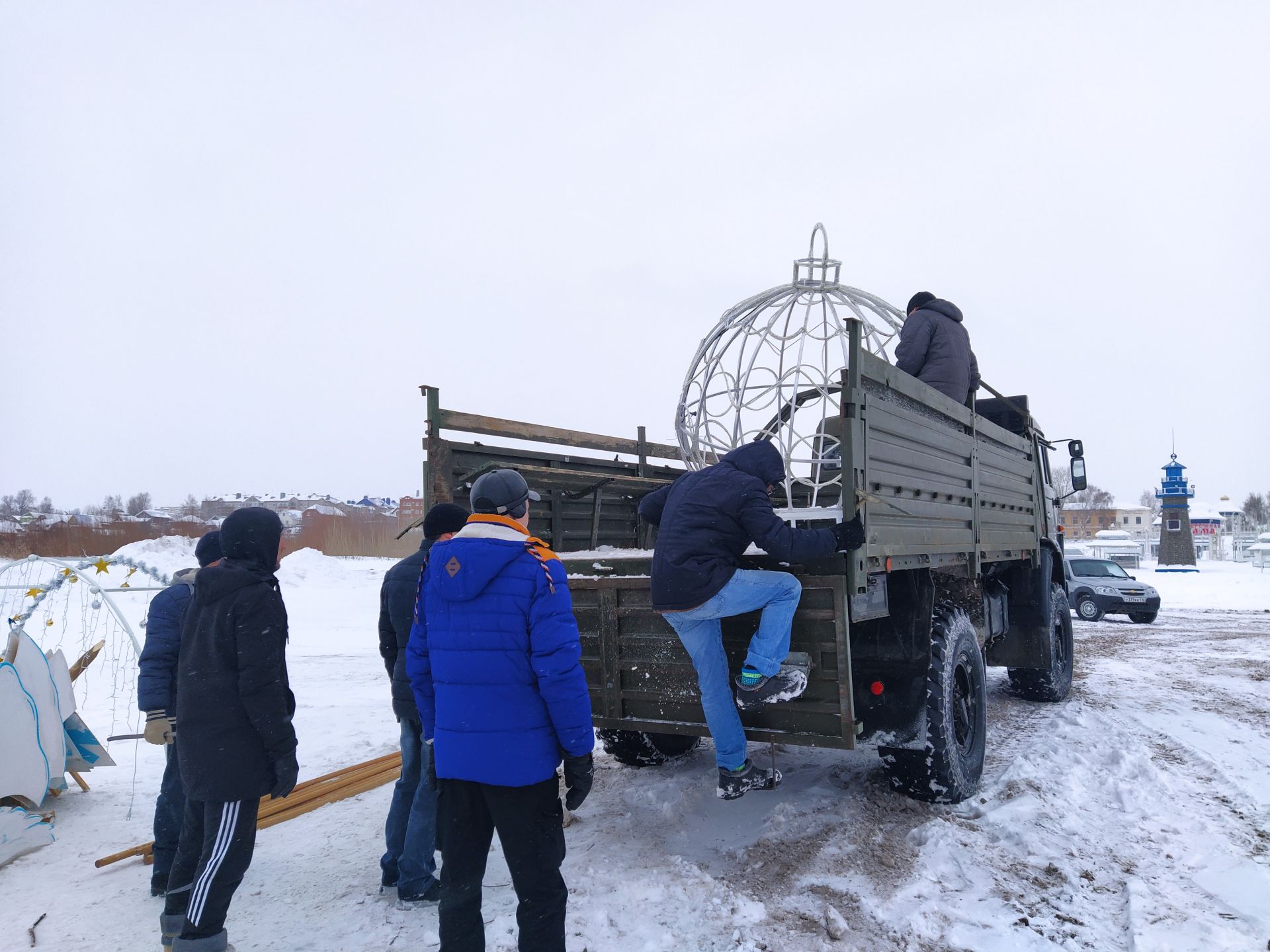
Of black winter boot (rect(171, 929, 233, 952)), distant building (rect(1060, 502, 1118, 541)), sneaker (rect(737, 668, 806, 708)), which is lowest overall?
black winter boot (rect(171, 929, 233, 952))

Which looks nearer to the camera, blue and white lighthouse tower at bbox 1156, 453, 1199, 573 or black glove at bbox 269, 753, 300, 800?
black glove at bbox 269, 753, 300, 800

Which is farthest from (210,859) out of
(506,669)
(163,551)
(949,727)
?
(163,551)

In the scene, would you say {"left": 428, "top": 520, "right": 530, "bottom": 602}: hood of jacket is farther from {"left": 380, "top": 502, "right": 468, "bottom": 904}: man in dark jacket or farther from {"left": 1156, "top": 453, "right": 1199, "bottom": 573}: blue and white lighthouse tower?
{"left": 1156, "top": 453, "right": 1199, "bottom": 573}: blue and white lighthouse tower

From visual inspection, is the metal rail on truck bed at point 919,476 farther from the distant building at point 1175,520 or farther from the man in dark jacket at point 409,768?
the distant building at point 1175,520

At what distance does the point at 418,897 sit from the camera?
3.48m

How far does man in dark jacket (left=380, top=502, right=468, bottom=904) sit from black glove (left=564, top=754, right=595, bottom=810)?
104 cm

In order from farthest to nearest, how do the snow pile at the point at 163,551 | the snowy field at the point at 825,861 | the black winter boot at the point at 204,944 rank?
the snow pile at the point at 163,551, the snowy field at the point at 825,861, the black winter boot at the point at 204,944

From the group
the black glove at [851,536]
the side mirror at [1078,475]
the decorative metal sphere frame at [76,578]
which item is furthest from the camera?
Answer: the side mirror at [1078,475]

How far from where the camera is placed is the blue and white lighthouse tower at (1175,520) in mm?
34625

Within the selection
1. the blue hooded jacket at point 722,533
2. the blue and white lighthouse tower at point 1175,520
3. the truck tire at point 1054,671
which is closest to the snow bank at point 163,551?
the truck tire at point 1054,671

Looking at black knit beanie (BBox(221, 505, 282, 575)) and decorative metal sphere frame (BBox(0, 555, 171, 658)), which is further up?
black knit beanie (BBox(221, 505, 282, 575))

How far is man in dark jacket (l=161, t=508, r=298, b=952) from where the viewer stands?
2.89m

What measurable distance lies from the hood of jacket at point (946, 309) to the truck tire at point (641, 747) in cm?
328

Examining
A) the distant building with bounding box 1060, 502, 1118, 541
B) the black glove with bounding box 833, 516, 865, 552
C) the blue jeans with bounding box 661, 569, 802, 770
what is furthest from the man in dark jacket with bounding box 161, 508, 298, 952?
the distant building with bounding box 1060, 502, 1118, 541
